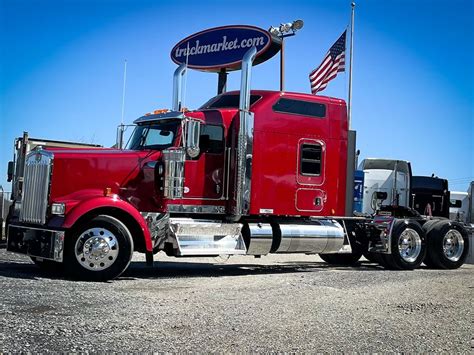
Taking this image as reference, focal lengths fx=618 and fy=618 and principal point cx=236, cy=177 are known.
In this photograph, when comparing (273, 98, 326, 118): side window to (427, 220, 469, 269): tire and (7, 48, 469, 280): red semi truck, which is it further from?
(427, 220, 469, 269): tire

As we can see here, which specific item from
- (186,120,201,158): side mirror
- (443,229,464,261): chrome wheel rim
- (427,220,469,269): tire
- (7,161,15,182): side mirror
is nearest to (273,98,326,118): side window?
(186,120,201,158): side mirror

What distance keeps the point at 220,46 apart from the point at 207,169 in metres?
3.57

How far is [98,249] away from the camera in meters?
9.67

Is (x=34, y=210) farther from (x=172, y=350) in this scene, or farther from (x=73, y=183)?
(x=172, y=350)

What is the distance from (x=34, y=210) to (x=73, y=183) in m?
0.76

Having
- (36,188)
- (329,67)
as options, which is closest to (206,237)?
(36,188)

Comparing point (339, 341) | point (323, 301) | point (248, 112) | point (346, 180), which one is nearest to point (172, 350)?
point (339, 341)

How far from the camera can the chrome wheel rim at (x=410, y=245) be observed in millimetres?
13481

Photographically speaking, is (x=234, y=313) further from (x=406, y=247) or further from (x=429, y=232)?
(x=429, y=232)

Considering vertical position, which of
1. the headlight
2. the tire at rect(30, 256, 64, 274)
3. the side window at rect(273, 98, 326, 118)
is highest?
the side window at rect(273, 98, 326, 118)

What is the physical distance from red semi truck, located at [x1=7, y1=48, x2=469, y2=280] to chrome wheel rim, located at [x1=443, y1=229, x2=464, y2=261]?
92 centimetres

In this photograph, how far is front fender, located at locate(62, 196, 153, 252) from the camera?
9.50m

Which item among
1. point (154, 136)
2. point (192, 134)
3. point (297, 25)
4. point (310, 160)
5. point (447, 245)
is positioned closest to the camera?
point (192, 134)

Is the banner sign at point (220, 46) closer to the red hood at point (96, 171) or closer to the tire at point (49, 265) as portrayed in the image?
the red hood at point (96, 171)
